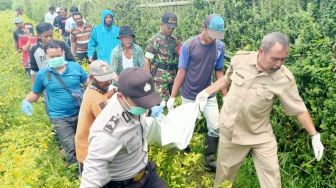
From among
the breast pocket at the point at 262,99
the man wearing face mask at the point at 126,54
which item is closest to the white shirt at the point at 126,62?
the man wearing face mask at the point at 126,54

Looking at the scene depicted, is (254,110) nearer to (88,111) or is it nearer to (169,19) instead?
(88,111)

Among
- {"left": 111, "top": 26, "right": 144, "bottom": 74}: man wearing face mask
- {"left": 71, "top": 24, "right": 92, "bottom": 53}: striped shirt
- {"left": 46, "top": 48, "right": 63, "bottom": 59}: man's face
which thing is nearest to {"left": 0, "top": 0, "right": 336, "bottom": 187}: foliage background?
{"left": 46, "top": 48, "right": 63, "bottom": 59}: man's face

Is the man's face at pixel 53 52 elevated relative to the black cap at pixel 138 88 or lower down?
lower down

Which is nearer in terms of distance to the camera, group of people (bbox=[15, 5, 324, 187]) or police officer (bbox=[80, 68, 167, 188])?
police officer (bbox=[80, 68, 167, 188])

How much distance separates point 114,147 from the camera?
2646 mm

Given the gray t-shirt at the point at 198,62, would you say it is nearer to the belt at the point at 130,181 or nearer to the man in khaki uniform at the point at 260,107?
Result: the man in khaki uniform at the point at 260,107

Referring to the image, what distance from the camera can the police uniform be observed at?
344cm

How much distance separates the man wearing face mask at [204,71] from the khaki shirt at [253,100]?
32.0 inches

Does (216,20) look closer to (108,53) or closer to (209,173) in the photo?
(209,173)

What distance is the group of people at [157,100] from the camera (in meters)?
2.71

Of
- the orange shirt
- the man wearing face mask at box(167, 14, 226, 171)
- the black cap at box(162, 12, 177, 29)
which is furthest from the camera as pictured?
the black cap at box(162, 12, 177, 29)

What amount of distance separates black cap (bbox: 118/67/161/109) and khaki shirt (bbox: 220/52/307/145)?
3.65ft

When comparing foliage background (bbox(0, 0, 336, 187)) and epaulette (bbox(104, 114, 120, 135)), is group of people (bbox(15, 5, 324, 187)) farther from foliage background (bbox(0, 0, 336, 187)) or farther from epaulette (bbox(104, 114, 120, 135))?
foliage background (bbox(0, 0, 336, 187))

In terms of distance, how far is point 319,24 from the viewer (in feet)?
12.8
